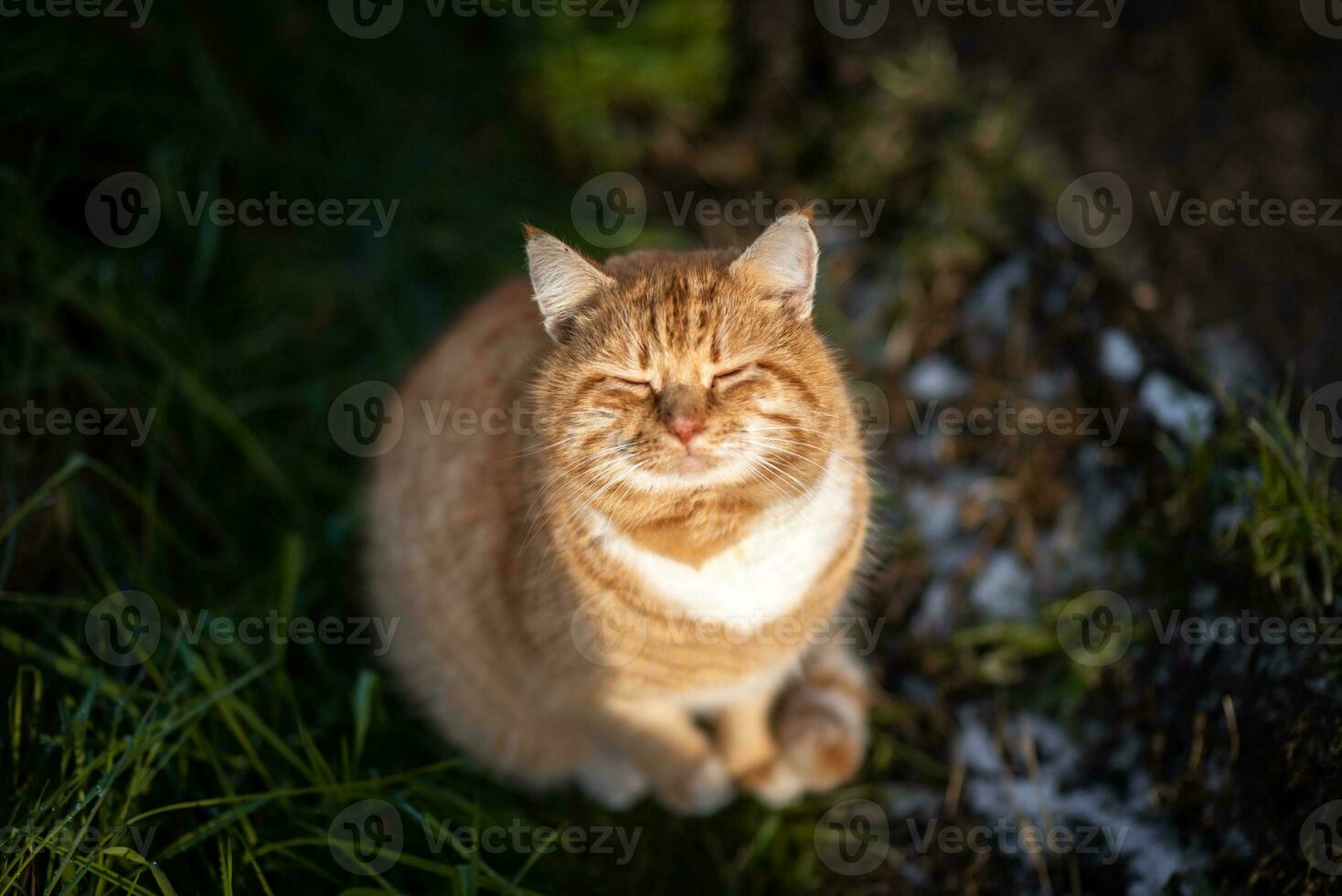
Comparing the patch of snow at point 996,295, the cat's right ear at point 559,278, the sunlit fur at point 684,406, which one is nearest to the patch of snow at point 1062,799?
the sunlit fur at point 684,406

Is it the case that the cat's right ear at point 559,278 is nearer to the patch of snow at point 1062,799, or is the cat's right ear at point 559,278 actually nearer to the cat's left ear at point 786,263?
the cat's left ear at point 786,263

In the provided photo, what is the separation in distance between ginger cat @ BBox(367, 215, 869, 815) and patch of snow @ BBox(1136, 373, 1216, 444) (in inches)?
47.7

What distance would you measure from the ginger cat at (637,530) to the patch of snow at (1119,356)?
1.34 metres

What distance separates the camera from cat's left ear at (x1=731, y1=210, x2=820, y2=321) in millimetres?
2049

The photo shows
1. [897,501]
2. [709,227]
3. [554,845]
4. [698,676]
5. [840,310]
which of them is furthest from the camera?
[709,227]

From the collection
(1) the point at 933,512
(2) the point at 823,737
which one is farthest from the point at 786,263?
(1) the point at 933,512

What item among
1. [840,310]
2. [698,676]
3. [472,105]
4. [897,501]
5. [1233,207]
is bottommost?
[698,676]

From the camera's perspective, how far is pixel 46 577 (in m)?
2.89

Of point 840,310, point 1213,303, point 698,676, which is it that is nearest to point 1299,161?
point 1213,303

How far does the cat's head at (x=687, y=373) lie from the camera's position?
1947 millimetres

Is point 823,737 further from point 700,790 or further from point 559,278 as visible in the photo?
point 559,278

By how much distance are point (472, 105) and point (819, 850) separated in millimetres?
3969

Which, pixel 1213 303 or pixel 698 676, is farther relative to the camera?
pixel 1213 303

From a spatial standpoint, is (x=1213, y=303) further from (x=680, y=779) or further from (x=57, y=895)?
(x=57, y=895)
